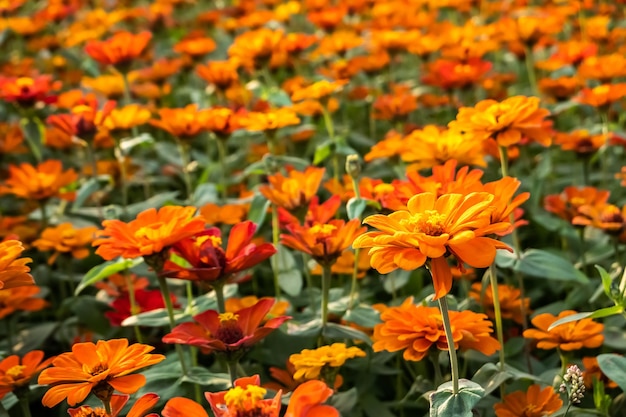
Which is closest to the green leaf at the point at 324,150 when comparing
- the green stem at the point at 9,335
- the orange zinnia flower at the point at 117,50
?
the orange zinnia flower at the point at 117,50

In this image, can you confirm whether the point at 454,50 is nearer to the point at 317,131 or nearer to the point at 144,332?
the point at 317,131

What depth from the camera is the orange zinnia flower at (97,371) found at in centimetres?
101

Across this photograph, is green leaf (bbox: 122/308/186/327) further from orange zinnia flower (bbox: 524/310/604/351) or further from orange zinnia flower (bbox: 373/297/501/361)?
orange zinnia flower (bbox: 524/310/604/351)

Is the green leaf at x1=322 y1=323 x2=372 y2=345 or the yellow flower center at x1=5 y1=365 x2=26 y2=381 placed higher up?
the yellow flower center at x1=5 y1=365 x2=26 y2=381

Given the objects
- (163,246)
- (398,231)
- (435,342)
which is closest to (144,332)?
(163,246)

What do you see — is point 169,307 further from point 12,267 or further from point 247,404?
point 247,404

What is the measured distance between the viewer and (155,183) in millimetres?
2182

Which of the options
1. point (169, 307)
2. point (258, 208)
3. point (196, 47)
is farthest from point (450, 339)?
point (196, 47)

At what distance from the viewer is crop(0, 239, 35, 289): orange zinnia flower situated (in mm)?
1089

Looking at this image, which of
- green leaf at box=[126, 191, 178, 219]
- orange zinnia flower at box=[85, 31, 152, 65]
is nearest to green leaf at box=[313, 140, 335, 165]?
green leaf at box=[126, 191, 178, 219]

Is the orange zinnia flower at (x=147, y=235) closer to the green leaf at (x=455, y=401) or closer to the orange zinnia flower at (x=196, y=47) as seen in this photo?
the green leaf at (x=455, y=401)

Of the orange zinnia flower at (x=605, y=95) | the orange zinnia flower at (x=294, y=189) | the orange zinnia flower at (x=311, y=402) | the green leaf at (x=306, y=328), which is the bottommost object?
the green leaf at (x=306, y=328)

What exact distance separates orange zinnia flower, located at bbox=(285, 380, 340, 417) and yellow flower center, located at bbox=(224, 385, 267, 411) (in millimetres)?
35

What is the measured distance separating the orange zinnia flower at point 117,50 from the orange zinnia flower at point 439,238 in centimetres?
121
